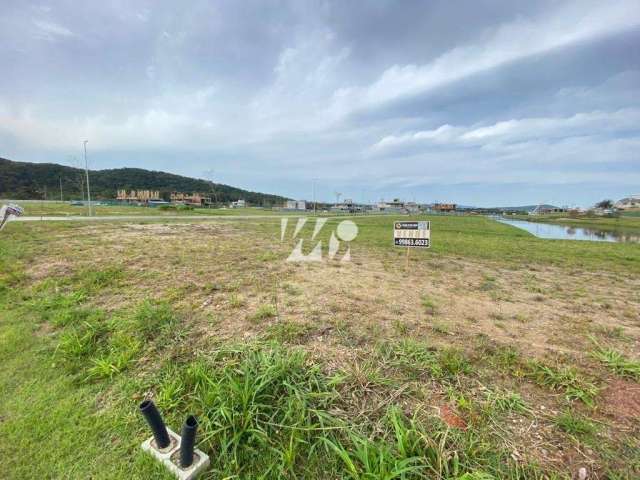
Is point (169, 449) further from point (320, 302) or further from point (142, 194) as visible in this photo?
point (142, 194)

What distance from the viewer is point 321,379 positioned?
2.10m

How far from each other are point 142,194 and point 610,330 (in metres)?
83.8

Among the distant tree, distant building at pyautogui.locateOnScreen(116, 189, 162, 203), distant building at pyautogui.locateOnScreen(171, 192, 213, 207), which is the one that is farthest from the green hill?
the distant tree

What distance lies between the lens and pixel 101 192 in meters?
66.1

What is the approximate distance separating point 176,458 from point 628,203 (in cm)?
13149

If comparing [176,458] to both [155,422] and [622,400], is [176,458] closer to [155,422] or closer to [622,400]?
[155,422]

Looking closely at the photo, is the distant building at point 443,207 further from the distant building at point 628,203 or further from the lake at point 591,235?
the lake at point 591,235

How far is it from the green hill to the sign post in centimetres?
4295

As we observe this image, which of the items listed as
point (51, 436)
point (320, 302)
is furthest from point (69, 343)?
point (320, 302)

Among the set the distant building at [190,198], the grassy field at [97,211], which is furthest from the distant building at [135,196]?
the grassy field at [97,211]

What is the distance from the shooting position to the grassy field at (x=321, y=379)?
61.3 inches

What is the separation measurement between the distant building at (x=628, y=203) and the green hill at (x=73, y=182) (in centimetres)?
11505

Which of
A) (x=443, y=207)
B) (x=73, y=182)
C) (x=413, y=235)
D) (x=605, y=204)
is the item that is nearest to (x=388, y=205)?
(x=443, y=207)

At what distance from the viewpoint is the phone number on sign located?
6.01 meters
